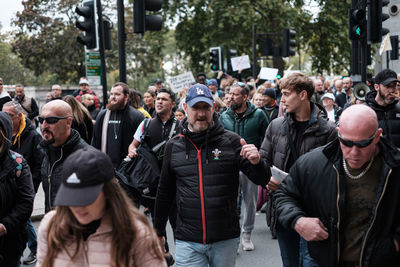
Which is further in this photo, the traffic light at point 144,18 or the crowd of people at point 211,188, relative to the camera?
the traffic light at point 144,18

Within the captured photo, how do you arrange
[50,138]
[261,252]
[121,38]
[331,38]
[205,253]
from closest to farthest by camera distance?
[205,253] < [50,138] < [261,252] < [121,38] < [331,38]

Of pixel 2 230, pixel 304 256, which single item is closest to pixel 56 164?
pixel 2 230

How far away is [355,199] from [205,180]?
3.97 feet

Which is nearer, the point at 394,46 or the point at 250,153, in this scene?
the point at 250,153

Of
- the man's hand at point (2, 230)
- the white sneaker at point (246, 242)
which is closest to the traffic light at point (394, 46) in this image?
the white sneaker at point (246, 242)

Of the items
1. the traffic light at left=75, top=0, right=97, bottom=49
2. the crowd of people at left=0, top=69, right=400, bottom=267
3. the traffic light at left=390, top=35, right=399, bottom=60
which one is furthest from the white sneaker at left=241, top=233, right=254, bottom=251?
the traffic light at left=390, top=35, right=399, bottom=60

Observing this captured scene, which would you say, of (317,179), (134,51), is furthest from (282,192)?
(134,51)

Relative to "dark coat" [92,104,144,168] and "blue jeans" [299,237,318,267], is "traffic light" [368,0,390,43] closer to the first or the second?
"dark coat" [92,104,144,168]

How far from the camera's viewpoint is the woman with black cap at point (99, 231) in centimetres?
243

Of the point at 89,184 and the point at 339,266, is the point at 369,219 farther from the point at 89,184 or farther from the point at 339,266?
the point at 89,184

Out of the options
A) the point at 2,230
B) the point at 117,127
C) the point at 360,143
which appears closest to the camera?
the point at 360,143

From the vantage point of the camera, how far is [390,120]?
19.7 ft

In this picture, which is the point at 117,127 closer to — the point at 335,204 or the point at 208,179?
the point at 208,179

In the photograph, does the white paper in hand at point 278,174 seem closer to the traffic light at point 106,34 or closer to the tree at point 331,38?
the traffic light at point 106,34
